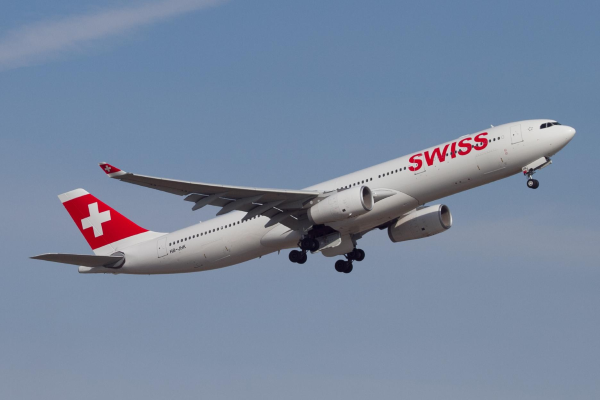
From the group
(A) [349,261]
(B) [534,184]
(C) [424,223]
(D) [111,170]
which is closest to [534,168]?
(B) [534,184]

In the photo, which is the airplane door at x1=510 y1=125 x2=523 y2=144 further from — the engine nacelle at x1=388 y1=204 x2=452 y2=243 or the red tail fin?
the red tail fin

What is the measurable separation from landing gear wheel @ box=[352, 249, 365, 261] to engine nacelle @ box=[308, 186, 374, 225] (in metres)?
7.02

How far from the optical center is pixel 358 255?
47375 millimetres

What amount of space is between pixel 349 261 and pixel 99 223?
13473 mm

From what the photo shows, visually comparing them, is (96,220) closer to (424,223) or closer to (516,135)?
(424,223)

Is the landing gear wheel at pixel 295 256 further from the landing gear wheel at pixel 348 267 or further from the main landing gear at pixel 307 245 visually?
the landing gear wheel at pixel 348 267

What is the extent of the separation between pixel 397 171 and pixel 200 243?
408 inches

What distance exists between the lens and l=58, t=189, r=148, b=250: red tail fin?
159 feet

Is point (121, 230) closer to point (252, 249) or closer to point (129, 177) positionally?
point (252, 249)

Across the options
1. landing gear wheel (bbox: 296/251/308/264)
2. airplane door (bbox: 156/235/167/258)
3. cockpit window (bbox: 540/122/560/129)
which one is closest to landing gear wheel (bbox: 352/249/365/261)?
landing gear wheel (bbox: 296/251/308/264)

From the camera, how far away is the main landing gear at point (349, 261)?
47406 millimetres

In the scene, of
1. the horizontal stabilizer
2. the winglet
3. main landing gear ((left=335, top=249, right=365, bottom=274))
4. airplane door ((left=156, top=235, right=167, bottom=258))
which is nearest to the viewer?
the winglet

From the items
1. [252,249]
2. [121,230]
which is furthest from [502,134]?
[121,230]

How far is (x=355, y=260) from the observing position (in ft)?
156
